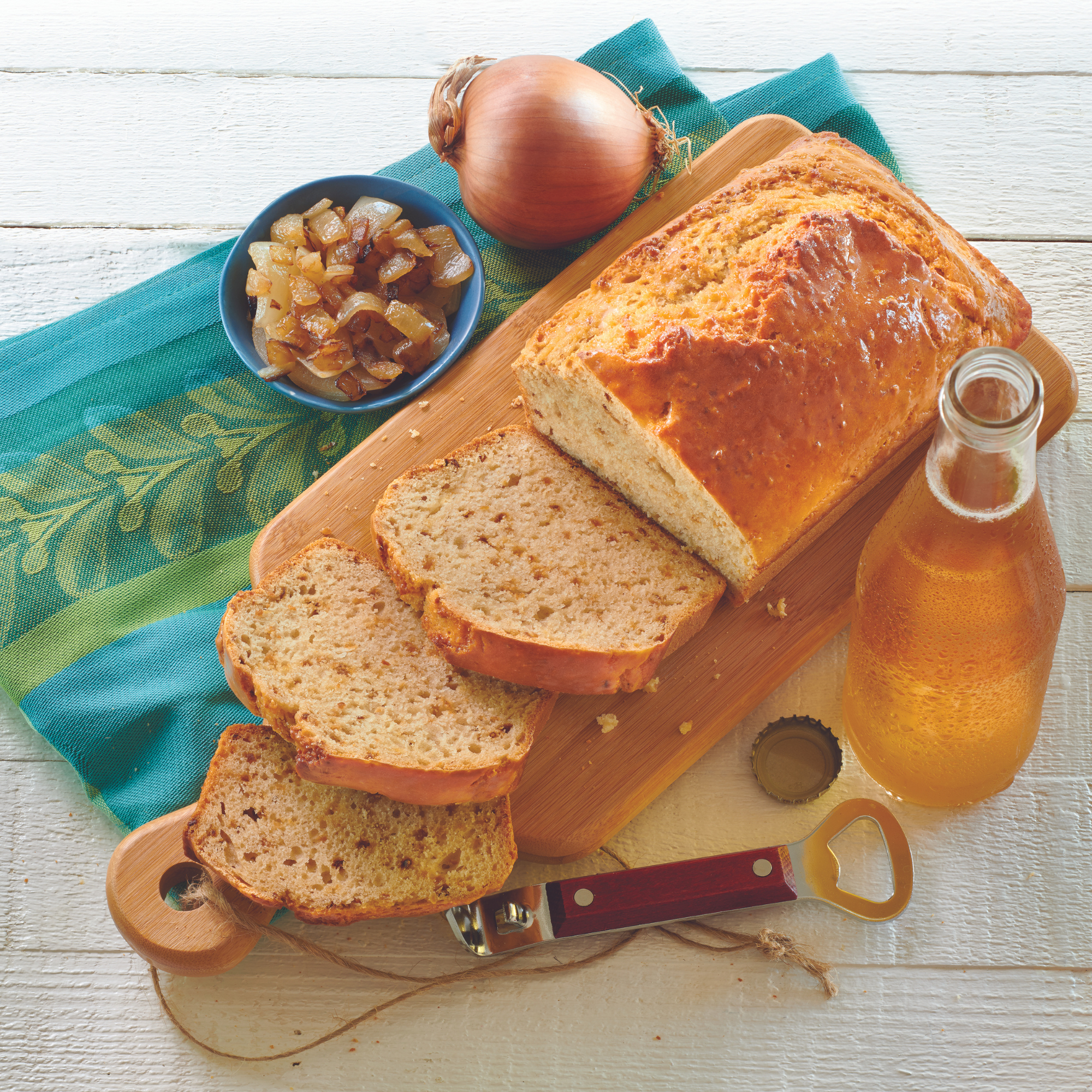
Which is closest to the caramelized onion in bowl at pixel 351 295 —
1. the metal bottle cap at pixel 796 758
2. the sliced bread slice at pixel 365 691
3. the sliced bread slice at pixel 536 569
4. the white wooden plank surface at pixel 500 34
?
the sliced bread slice at pixel 536 569

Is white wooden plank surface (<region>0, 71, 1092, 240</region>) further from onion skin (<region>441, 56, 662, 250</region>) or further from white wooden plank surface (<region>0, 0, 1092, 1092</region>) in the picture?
onion skin (<region>441, 56, 662, 250</region>)

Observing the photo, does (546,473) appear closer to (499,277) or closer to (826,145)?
(499,277)

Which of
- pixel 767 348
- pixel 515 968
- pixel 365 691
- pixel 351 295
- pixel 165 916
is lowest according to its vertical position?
pixel 515 968

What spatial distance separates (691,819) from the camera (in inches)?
118

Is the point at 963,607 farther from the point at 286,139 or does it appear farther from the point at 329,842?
the point at 286,139

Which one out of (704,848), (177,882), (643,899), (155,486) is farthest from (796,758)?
(155,486)

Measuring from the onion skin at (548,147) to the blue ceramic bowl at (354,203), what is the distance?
152 mm

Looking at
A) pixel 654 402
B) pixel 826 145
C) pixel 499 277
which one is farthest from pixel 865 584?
pixel 499 277

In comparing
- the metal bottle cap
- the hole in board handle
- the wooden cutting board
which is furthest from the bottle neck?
the hole in board handle

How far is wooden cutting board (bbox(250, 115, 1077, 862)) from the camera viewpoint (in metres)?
2.90

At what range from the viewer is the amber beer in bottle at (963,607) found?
6.07 ft

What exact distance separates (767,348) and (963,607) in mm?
819

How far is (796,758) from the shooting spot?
3.01m

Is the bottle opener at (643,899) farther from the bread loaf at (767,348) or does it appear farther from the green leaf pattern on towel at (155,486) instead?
the green leaf pattern on towel at (155,486)
